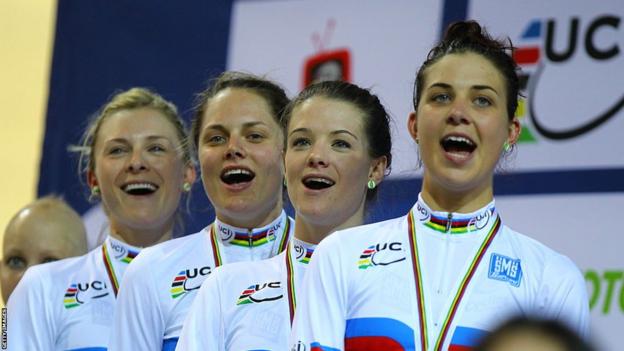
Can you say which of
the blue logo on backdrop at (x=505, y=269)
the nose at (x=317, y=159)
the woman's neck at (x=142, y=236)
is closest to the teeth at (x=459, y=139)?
the blue logo on backdrop at (x=505, y=269)

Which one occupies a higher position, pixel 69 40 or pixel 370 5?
pixel 370 5

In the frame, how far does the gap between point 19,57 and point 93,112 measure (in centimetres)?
125

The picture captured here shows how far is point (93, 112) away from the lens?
5.65m

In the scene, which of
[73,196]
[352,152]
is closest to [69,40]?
[73,196]

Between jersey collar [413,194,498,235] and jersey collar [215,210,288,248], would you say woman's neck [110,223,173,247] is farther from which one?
jersey collar [413,194,498,235]

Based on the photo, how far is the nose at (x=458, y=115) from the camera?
115 inches

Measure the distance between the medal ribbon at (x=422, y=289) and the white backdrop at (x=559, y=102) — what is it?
1229 mm

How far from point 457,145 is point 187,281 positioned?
3.46 feet

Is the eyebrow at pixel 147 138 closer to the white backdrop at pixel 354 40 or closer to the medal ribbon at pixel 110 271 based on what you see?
the medal ribbon at pixel 110 271

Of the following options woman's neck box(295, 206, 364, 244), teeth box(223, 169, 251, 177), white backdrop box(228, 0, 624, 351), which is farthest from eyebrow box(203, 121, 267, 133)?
white backdrop box(228, 0, 624, 351)

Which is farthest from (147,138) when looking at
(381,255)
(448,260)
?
(448,260)

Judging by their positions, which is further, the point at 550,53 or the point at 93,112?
the point at 93,112

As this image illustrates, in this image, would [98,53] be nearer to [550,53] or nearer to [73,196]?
[73,196]

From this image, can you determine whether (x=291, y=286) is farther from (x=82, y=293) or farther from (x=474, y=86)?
(x=82, y=293)
